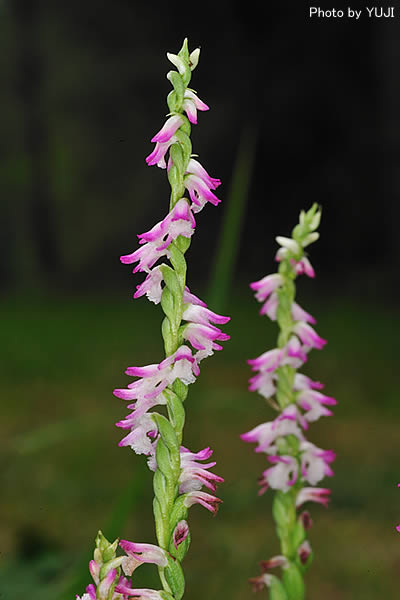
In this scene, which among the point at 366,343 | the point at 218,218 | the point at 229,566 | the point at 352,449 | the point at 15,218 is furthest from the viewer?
the point at 15,218

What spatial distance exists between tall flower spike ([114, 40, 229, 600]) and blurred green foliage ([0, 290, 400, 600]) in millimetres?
259

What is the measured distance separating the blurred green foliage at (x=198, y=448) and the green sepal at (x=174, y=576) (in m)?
0.27

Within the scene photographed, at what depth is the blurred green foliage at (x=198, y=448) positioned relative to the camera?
5.35 ft

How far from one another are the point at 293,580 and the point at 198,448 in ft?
7.57

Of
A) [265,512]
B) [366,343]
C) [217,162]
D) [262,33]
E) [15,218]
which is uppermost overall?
[15,218]

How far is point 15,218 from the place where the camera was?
1395 cm

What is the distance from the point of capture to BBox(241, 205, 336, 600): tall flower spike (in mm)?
940

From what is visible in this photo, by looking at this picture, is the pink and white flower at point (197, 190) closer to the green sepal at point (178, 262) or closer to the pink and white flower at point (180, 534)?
the green sepal at point (178, 262)

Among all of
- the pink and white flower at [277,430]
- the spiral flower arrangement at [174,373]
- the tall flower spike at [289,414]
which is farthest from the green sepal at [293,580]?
the spiral flower arrangement at [174,373]

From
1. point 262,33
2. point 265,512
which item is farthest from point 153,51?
point 265,512

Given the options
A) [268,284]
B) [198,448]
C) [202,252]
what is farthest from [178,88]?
[202,252]

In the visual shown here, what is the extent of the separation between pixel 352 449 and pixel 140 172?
6.30 m

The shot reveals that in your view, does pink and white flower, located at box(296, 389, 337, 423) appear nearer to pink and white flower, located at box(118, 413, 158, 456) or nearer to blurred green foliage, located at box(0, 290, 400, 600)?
blurred green foliage, located at box(0, 290, 400, 600)

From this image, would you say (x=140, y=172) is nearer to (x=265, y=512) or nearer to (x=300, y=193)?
(x=300, y=193)
